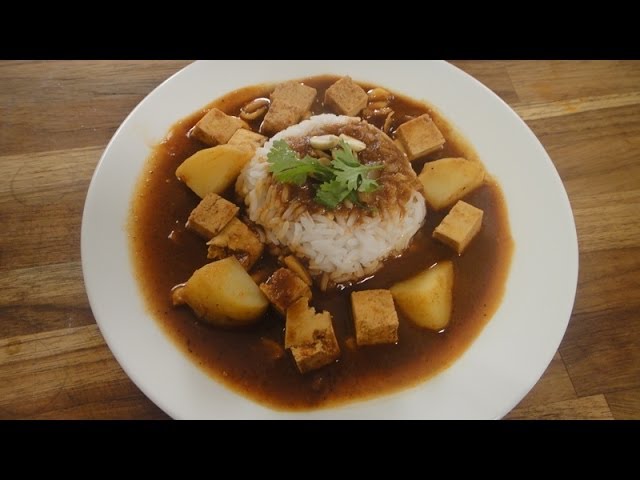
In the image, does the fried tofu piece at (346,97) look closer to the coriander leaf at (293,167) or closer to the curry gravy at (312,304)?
the curry gravy at (312,304)

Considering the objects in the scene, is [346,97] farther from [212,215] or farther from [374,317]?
[374,317]

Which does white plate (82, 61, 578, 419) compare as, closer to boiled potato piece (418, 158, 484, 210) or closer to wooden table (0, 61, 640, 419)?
boiled potato piece (418, 158, 484, 210)

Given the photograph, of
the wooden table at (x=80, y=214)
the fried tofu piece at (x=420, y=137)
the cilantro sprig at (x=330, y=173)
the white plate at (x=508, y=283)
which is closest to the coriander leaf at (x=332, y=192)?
the cilantro sprig at (x=330, y=173)

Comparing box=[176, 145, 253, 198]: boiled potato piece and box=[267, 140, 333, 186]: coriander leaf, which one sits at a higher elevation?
box=[267, 140, 333, 186]: coriander leaf

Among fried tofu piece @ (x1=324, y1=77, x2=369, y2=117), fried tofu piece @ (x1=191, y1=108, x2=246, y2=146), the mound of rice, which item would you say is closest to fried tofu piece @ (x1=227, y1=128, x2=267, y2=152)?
fried tofu piece @ (x1=191, y1=108, x2=246, y2=146)

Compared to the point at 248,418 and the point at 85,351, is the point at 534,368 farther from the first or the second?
the point at 85,351

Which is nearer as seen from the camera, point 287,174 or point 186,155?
point 287,174

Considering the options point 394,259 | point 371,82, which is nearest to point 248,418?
point 394,259
